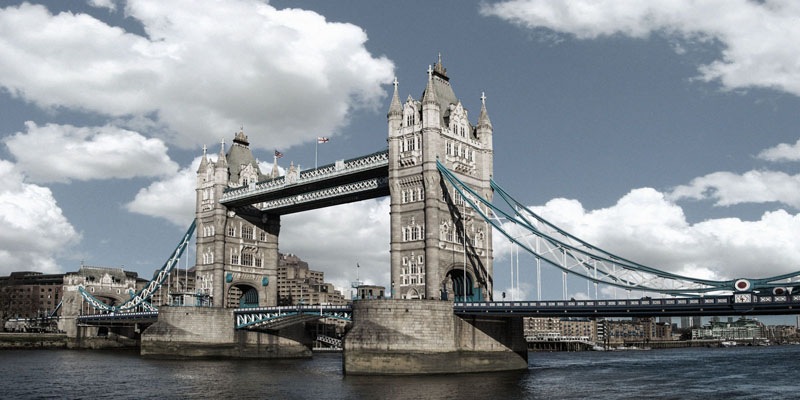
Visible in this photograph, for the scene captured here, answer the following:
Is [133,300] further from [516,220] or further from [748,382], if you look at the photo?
[748,382]

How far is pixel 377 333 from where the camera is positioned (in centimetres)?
6247

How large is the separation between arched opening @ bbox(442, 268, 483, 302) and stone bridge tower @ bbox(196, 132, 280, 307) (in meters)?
35.9

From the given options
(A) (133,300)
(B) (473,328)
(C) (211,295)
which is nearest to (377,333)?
(B) (473,328)

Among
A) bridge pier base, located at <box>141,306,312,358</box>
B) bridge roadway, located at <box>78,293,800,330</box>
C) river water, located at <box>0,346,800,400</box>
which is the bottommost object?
river water, located at <box>0,346,800,400</box>

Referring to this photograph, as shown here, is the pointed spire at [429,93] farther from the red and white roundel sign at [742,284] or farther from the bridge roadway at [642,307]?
the red and white roundel sign at [742,284]

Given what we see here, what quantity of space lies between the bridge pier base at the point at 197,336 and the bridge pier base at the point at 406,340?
108 ft

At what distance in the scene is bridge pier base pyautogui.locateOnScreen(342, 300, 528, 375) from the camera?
203 feet

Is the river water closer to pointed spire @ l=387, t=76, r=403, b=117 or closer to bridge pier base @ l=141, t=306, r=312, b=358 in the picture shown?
bridge pier base @ l=141, t=306, r=312, b=358

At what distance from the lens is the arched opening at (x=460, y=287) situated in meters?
73.9

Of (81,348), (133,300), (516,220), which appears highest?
(516,220)

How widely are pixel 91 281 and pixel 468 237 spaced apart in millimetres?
94461

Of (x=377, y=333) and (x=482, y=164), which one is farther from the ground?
(x=482, y=164)

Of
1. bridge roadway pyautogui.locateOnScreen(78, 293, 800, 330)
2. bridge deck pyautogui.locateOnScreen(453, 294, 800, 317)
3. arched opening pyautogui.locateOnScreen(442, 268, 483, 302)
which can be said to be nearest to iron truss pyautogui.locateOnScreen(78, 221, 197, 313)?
bridge roadway pyautogui.locateOnScreen(78, 293, 800, 330)

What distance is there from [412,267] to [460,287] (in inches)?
244
